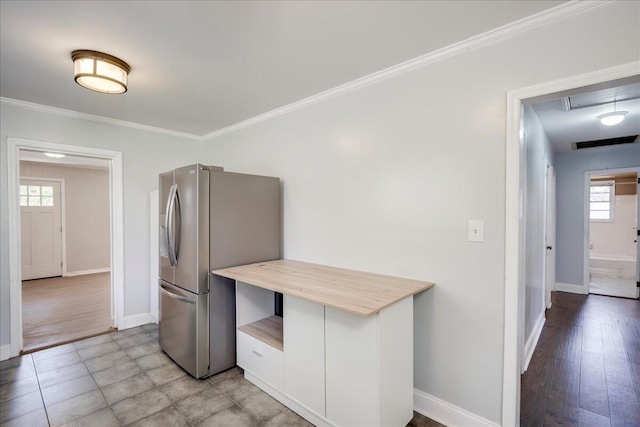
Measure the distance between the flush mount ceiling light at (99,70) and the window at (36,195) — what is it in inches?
210

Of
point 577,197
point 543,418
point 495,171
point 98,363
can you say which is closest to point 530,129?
point 495,171

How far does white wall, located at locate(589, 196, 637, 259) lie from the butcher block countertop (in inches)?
322

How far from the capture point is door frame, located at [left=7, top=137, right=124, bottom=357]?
2.84 m

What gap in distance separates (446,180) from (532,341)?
227cm

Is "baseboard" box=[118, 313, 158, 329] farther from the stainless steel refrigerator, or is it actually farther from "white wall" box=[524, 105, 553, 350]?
"white wall" box=[524, 105, 553, 350]

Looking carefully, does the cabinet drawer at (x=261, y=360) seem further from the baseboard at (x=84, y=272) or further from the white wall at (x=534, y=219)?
the baseboard at (x=84, y=272)

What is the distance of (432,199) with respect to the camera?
79.2 inches

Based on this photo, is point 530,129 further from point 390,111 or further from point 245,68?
point 245,68

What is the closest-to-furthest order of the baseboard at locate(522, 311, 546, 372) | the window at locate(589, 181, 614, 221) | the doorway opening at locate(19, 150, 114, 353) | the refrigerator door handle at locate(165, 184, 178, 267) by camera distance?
the refrigerator door handle at locate(165, 184, 178, 267)
the baseboard at locate(522, 311, 546, 372)
the doorway opening at locate(19, 150, 114, 353)
the window at locate(589, 181, 614, 221)

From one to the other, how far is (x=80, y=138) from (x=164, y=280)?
1.88m

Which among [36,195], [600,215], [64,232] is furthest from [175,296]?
[600,215]

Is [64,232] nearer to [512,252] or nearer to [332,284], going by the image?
[332,284]

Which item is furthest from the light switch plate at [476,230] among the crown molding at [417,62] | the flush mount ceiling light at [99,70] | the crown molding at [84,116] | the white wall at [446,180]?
the crown molding at [84,116]

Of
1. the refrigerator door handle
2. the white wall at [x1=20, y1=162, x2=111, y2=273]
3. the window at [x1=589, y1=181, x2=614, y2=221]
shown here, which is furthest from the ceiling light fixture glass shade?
the white wall at [x1=20, y1=162, x2=111, y2=273]
